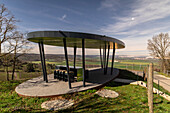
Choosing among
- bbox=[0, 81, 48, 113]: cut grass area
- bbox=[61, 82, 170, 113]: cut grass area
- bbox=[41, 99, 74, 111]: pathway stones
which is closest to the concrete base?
bbox=[0, 81, 48, 113]: cut grass area

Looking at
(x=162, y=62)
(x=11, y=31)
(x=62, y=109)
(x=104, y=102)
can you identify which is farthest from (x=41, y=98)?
(x=162, y=62)

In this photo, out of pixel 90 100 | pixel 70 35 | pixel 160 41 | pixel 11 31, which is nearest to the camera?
pixel 90 100

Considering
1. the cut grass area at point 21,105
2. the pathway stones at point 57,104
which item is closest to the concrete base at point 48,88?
the cut grass area at point 21,105

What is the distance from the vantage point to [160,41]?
21172 mm

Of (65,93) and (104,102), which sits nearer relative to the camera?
(104,102)

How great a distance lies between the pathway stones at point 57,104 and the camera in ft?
18.5

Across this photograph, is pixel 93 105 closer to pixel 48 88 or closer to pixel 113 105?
pixel 113 105

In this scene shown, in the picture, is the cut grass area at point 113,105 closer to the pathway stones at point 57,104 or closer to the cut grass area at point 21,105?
the pathway stones at point 57,104

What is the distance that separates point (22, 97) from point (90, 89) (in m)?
5.88

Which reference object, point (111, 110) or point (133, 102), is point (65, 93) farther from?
point (133, 102)

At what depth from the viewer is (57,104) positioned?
5.96 m

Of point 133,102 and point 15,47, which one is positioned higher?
point 15,47

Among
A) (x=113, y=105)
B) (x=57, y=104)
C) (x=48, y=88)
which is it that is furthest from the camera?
(x=48, y=88)

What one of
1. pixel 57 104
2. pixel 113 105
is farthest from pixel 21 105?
pixel 113 105
